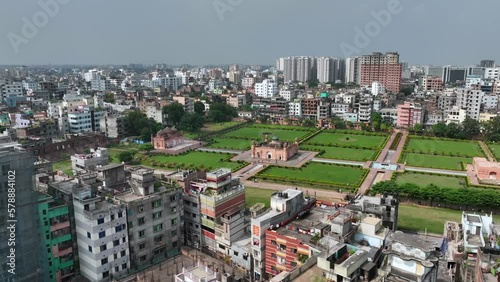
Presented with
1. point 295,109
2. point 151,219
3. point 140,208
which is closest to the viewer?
point 140,208

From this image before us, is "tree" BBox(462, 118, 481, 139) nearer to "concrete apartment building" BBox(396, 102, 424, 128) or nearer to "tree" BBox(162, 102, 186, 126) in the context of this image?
"concrete apartment building" BBox(396, 102, 424, 128)

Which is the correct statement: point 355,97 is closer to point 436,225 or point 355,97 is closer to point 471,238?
point 436,225

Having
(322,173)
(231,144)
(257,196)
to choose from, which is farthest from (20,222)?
(231,144)

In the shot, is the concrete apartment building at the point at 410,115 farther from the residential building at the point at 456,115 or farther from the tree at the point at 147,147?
the tree at the point at 147,147

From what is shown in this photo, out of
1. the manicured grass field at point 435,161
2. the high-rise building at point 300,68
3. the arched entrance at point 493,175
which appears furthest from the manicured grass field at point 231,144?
the high-rise building at point 300,68

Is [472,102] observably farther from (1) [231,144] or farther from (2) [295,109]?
(1) [231,144]

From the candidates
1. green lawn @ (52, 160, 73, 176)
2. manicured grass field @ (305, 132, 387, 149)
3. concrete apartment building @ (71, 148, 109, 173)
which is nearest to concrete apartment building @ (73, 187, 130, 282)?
concrete apartment building @ (71, 148, 109, 173)
